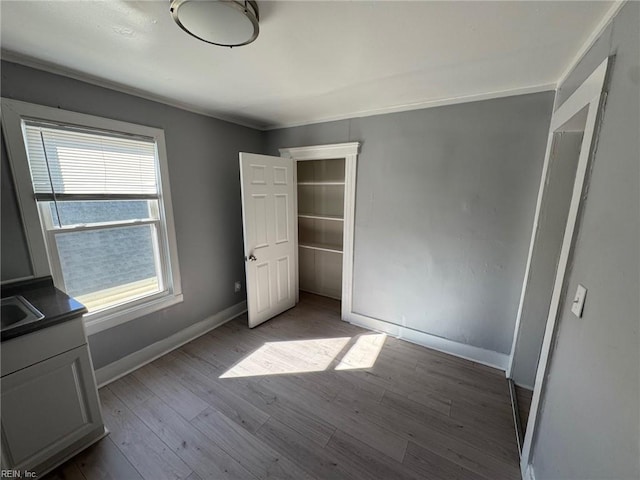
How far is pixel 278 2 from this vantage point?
1.04 meters

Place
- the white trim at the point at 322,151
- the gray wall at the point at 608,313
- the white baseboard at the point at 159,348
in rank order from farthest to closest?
the white trim at the point at 322,151 → the white baseboard at the point at 159,348 → the gray wall at the point at 608,313

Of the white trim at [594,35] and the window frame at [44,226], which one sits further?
the window frame at [44,226]

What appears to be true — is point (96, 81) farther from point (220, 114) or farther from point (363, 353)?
point (363, 353)

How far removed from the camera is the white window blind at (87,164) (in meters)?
1.64

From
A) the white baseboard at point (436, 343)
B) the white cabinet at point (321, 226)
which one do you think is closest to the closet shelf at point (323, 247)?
the white cabinet at point (321, 226)

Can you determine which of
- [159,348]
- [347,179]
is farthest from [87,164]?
[347,179]

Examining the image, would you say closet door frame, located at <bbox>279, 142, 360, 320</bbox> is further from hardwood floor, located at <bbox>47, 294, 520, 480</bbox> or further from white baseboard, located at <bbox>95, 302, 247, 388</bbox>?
white baseboard, located at <bbox>95, 302, 247, 388</bbox>

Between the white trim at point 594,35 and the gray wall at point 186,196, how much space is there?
285 centimetres

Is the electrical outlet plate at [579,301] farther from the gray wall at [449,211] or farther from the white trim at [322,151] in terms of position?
the white trim at [322,151]

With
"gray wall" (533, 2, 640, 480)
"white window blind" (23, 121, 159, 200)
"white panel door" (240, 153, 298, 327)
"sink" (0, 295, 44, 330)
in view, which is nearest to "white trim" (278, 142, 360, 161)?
"white panel door" (240, 153, 298, 327)

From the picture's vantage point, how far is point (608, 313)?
852 millimetres

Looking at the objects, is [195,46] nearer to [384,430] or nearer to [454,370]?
[384,430]

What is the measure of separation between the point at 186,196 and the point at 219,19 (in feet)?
5.70

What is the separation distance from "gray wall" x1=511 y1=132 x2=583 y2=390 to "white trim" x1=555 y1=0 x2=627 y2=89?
0.38 metres
